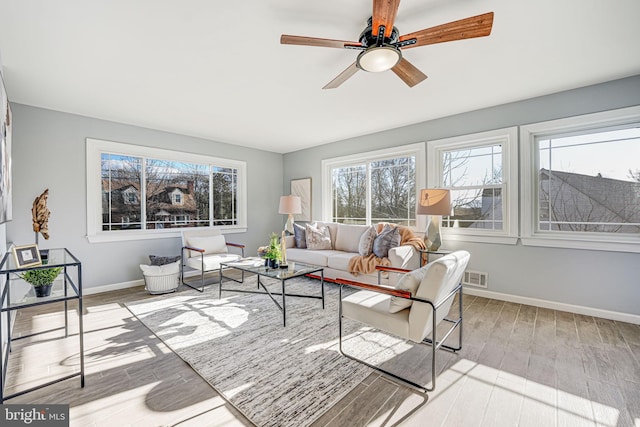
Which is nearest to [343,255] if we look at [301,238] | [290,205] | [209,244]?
[301,238]

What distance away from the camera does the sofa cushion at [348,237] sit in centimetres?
472

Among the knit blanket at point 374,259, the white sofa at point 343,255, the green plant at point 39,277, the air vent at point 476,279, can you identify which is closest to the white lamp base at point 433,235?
the knit blanket at point 374,259

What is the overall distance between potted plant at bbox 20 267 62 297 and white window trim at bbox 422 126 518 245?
438 centimetres

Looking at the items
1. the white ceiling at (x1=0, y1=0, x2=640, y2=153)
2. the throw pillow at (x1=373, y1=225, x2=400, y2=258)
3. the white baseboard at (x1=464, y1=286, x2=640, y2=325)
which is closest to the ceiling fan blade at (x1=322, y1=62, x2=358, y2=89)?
the white ceiling at (x1=0, y1=0, x2=640, y2=153)

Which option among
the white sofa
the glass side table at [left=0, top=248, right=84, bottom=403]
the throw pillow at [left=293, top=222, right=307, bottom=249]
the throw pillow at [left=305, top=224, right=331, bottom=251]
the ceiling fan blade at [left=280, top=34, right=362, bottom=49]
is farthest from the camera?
the throw pillow at [left=293, top=222, right=307, bottom=249]

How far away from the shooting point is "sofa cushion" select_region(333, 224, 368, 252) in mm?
4723

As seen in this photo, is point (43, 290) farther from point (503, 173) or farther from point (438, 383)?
point (503, 173)

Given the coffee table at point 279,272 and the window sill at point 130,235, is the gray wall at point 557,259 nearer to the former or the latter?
the coffee table at point 279,272

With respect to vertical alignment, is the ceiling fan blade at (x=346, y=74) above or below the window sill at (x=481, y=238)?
above

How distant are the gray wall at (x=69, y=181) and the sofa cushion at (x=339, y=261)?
272 centimetres

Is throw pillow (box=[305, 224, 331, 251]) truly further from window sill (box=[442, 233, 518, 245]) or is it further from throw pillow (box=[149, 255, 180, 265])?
throw pillow (box=[149, 255, 180, 265])

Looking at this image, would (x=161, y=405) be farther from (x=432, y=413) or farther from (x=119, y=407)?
(x=432, y=413)

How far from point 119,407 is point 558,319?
407 cm

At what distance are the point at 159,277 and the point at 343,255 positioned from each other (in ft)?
8.66
